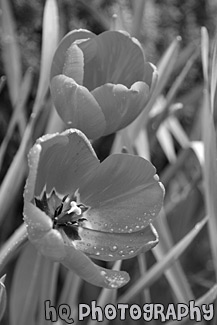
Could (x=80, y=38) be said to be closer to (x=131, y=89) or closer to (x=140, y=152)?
(x=131, y=89)

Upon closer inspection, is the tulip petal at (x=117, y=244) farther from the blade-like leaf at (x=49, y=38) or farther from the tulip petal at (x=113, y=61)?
the blade-like leaf at (x=49, y=38)

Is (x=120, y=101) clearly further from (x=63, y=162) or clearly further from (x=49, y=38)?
(x=49, y=38)

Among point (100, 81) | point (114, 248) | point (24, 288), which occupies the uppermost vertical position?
point (100, 81)

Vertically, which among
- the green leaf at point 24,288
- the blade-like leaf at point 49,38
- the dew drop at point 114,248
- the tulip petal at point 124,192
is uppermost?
the blade-like leaf at point 49,38

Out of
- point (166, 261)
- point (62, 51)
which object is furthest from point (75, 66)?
point (166, 261)

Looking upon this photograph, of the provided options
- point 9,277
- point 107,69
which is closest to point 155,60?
point 9,277

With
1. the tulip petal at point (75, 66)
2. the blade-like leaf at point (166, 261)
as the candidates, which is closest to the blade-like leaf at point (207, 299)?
the blade-like leaf at point (166, 261)
